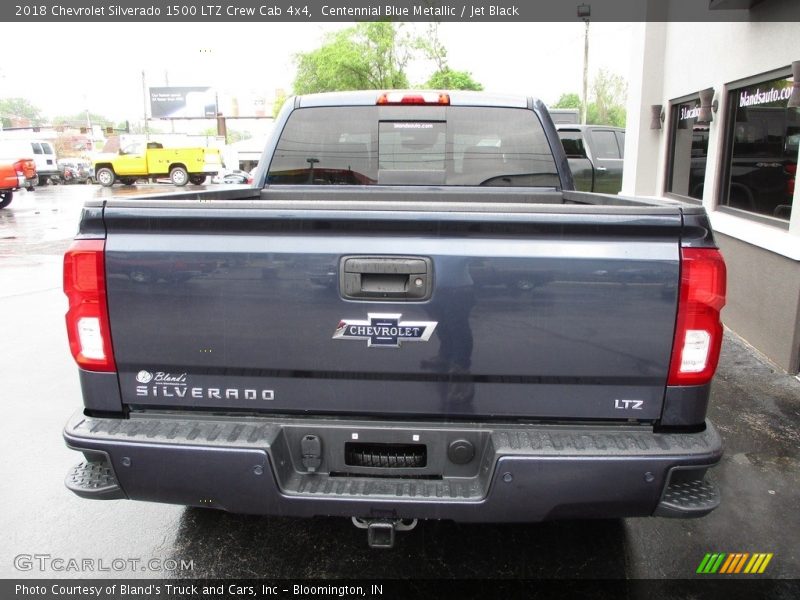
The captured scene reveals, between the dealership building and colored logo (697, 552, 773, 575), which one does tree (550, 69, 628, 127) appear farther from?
colored logo (697, 552, 773, 575)

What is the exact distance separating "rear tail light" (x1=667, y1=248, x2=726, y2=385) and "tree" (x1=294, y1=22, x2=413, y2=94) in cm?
2896

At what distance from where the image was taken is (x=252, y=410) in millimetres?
2314

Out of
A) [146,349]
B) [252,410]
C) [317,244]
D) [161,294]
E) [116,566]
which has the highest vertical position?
[317,244]

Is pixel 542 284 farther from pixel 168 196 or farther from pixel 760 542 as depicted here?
pixel 760 542

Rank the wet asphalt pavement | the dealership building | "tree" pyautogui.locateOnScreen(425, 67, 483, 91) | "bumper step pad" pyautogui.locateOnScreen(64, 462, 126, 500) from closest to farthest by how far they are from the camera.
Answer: "bumper step pad" pyautogui.locateOnScreen(64, 462, 126, 500)
the wet asphalt pavement
the dealership building
"tree" pyautogui.locateOnScreen(425, 67, 483, 91)

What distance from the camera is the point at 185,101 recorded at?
65312mm

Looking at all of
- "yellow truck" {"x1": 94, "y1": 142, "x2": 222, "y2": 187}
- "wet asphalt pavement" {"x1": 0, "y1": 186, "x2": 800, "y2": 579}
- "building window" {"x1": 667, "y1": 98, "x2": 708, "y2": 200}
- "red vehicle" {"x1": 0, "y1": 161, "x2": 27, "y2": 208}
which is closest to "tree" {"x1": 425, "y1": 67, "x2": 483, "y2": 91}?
"yellow truck" {"x1": 94, "y1": 142, "x2": 222, "y2": 187}

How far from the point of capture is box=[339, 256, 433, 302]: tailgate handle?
84.0 inches

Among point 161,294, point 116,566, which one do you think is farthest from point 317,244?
point 116,566

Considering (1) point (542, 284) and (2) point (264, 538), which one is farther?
(2) point (264, 538)

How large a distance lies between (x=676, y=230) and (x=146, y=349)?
1936 mm

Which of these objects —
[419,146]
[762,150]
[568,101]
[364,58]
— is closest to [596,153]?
[762,150]

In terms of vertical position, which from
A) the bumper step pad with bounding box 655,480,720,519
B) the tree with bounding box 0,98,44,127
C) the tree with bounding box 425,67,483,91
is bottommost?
the bumper step pad with bounding box 655,480,720,519

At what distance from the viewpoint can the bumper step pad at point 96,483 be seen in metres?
2.31
